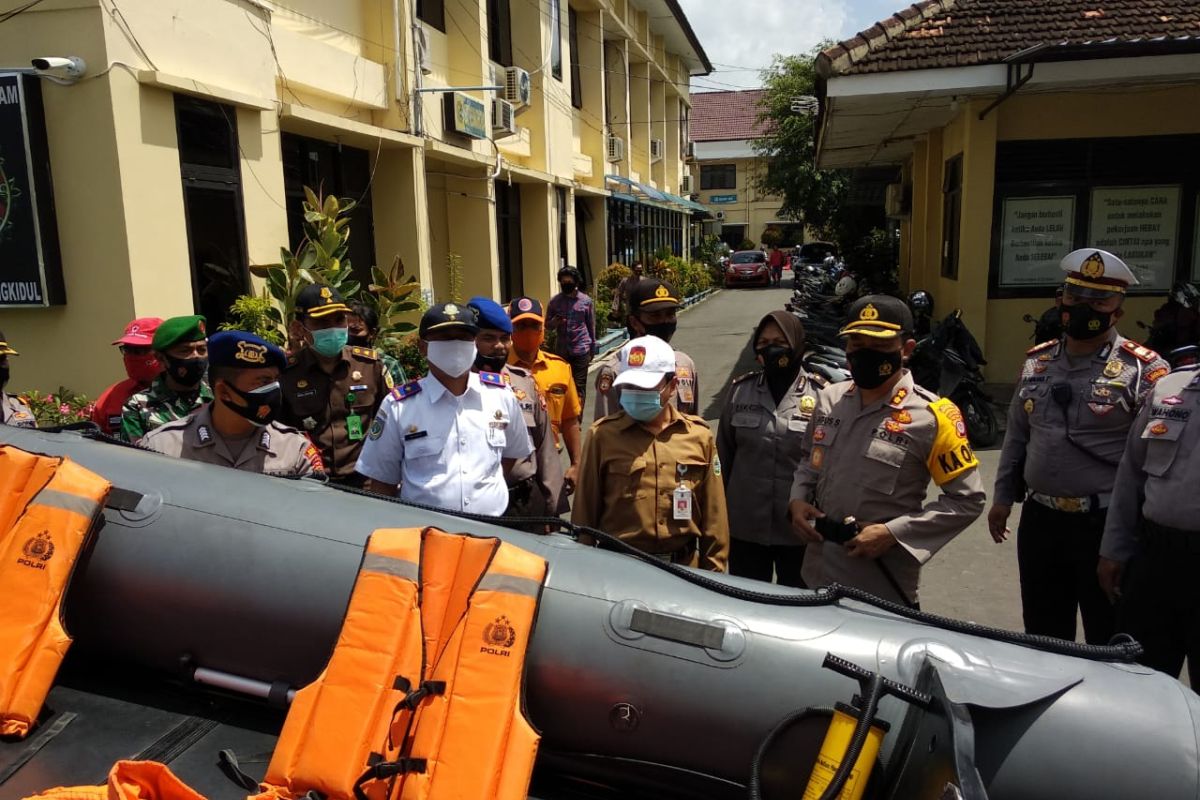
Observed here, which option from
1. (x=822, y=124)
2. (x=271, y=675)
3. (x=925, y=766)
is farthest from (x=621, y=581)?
(x=822, y=124)

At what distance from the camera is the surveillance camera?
520 centimetres

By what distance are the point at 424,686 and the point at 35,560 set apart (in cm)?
113

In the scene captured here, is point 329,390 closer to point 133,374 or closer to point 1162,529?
point 133,374

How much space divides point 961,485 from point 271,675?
2031 mm

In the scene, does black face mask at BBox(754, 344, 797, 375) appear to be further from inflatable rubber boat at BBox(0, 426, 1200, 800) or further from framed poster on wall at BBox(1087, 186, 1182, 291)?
framed poster on wall at BBox(1087, 186, 1182, 291)

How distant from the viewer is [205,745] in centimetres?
202

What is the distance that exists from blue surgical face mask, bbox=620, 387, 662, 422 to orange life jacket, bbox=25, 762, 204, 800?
1.59 meters

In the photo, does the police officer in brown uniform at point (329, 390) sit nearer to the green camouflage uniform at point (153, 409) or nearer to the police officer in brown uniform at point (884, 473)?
the green camouflage uniform at point (153, 409)

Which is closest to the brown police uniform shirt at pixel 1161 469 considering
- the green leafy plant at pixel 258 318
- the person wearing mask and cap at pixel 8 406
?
the person wearing mask and cap at pixel 8 406

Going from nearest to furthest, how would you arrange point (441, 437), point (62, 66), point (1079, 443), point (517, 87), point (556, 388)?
1. point (441, 437)
2. point (1079, 443)
3. point (556, 388)
4. point (62, 66)
5. point (517, 87)

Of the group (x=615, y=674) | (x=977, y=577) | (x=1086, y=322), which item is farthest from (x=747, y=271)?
(x=615, y=674)

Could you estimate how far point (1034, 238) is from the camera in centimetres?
847

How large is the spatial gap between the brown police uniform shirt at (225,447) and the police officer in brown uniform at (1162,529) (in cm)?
263

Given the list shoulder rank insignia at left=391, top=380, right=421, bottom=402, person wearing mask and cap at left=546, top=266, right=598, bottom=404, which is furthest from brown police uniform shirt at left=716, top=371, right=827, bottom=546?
person wearing mask and cap at left=546, top=266, right=598, bottom=404
